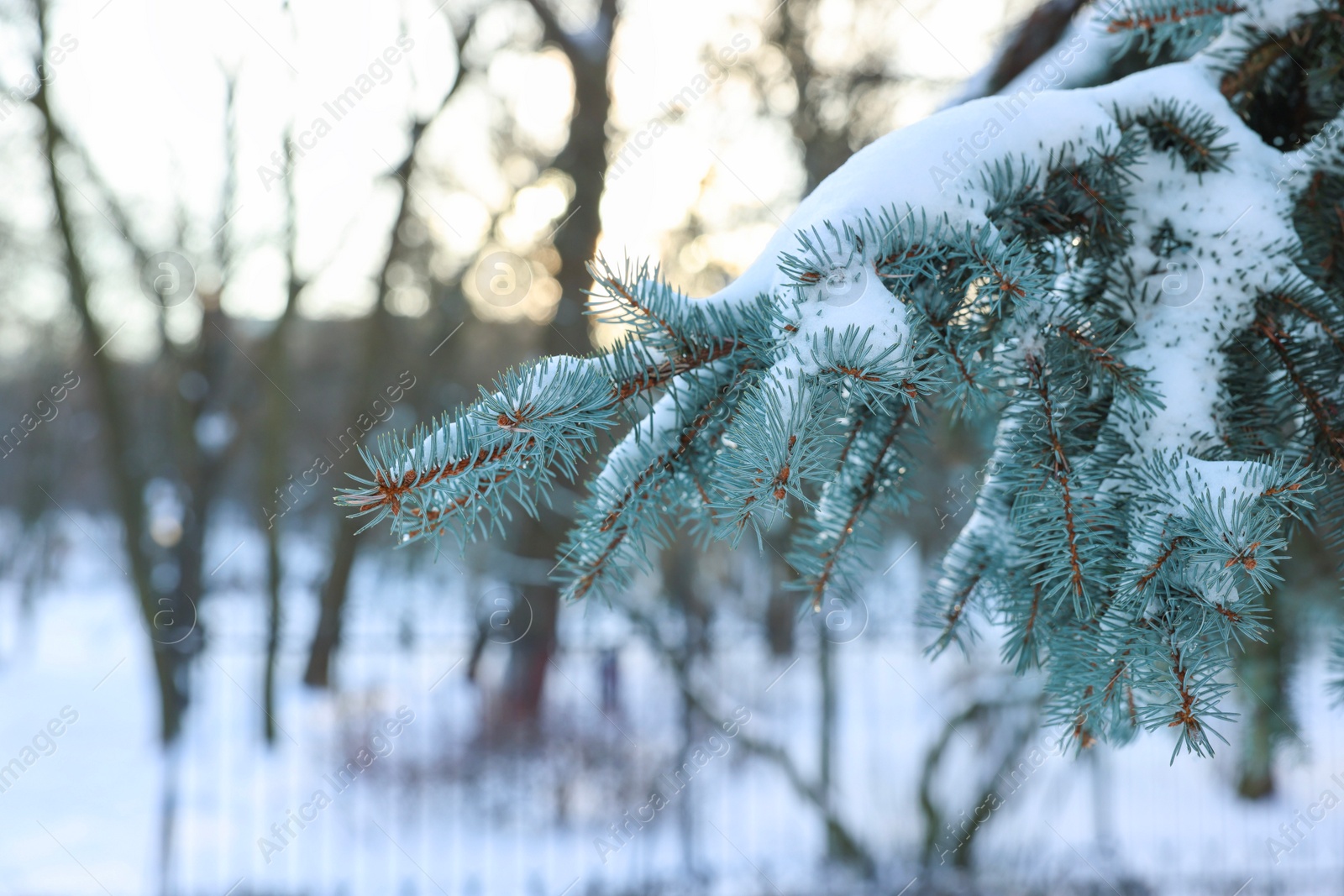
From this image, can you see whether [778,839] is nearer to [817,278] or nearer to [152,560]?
[817,278]

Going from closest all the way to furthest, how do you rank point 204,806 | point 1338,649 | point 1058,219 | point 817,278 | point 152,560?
point 817,278, point 1058,219, point 1338,649, point 204,806, point 152,560

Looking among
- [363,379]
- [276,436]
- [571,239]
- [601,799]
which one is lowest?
[601,799]

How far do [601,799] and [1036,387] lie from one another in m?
4.69

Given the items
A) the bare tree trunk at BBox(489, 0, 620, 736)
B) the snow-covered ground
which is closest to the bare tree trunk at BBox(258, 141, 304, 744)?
the snow-covered ground

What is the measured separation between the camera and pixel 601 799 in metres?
5.02

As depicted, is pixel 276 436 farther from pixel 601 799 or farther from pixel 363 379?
pixel 601 799

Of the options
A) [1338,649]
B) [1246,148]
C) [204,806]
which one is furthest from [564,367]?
[204,806]

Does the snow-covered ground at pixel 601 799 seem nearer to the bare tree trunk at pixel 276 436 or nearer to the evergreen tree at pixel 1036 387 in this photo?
the bare tree trunk at pixel 276 436

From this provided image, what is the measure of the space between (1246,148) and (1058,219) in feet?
0.89

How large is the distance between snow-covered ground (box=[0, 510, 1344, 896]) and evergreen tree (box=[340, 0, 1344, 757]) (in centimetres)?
331

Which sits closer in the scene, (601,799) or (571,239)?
(601,799)

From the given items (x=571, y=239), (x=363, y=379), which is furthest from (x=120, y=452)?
(x=571, y=239)

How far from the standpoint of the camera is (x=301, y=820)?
4.83 m

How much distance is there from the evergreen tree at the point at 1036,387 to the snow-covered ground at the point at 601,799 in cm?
331
